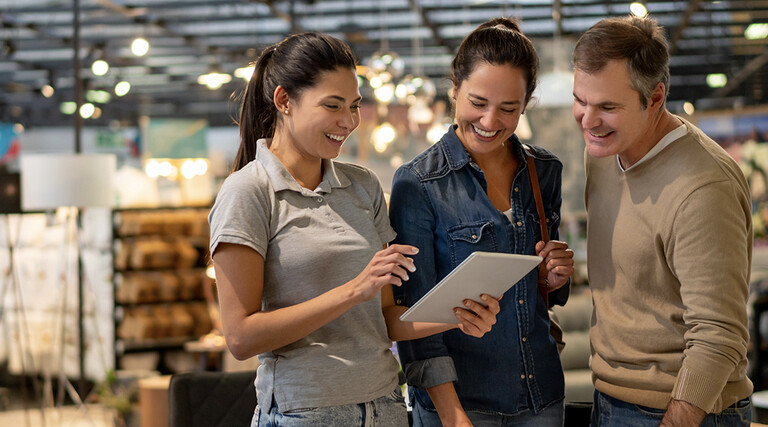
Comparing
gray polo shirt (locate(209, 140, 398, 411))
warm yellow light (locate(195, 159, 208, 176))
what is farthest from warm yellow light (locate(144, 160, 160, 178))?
gray polo shirt (locate(209, 140, 398, 411))

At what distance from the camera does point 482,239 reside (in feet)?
6.55

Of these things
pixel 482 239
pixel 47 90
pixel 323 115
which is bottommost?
pixel 482 239

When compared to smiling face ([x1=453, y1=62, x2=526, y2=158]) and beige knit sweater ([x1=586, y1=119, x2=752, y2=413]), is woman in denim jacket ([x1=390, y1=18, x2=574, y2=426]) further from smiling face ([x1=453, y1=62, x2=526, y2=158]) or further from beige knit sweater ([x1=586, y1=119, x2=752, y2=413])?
beige knit sweater ([x1=586, y1=119, x2=752, y2=413])

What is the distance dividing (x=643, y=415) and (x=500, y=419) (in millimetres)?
342

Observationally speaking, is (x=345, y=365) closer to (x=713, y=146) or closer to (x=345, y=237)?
(x=345, y=237)

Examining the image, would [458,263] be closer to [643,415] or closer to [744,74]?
[643,415]

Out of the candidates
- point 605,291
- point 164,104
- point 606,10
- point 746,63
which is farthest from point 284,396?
point 164,104

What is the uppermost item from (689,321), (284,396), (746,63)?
(746,63)

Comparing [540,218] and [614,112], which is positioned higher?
[614,112]

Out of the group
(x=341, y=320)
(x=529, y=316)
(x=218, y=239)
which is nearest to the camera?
(x=218, y=239)

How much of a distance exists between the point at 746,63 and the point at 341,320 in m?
15.5

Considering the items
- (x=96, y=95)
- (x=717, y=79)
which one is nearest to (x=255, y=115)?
(x=96, y=95)

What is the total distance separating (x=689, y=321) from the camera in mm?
1793

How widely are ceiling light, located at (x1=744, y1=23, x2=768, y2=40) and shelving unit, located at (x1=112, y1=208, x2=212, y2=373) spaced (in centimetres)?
841
